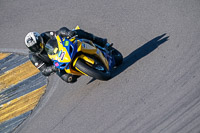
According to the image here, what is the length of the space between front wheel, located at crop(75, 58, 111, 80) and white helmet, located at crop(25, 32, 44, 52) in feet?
3.77

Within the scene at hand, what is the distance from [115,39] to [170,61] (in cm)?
221

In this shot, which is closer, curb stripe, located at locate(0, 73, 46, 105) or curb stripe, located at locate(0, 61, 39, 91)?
curb stripe, located at locate(0, 73, 46, 105)

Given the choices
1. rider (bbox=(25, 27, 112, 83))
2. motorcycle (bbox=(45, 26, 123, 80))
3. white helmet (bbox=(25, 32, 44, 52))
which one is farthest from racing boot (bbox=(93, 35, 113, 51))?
white helmet (bbox=(25, 32, 44, 52))

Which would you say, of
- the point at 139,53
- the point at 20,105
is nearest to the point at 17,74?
the point at 20,105

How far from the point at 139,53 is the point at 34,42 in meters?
2.93

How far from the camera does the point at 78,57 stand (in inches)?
323

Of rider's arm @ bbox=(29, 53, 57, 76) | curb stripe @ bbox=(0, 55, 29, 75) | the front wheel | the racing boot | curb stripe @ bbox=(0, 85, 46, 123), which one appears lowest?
curb stripe @ bbox=(0, 85, 46, 123)

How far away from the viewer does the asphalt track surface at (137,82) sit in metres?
7.84

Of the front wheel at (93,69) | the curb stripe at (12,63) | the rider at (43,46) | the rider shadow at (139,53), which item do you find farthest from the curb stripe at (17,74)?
the front wheel at (93,69)

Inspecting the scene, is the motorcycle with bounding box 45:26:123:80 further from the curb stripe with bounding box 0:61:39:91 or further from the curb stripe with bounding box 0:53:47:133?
the curb stripe with bounding box 0:61:39:91

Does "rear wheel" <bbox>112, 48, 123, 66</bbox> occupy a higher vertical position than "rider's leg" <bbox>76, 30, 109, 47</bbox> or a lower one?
lower

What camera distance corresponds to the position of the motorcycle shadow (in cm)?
942

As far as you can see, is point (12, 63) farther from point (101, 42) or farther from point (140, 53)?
point (140, 53)

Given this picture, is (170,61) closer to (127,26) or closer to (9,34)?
(127,26)
